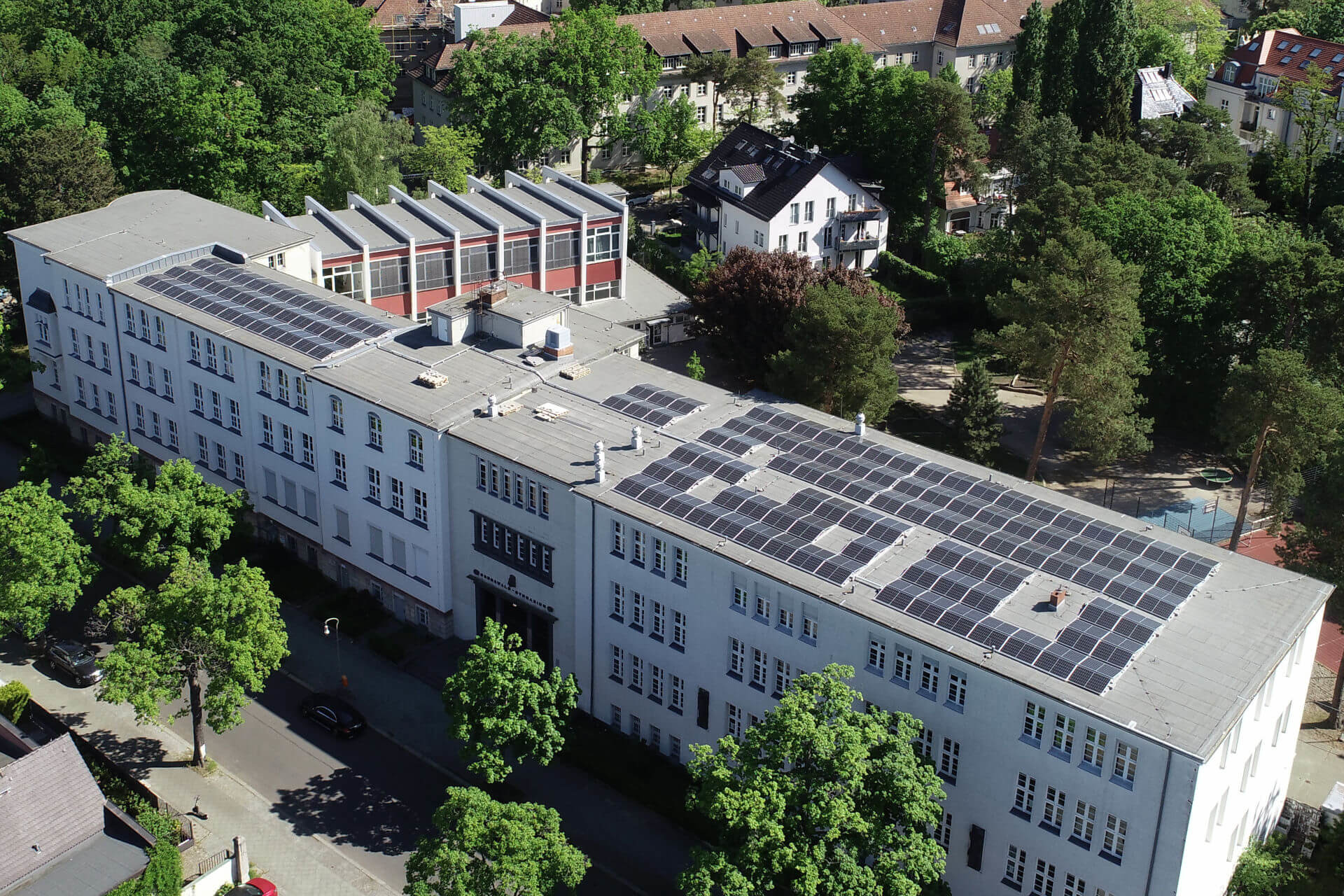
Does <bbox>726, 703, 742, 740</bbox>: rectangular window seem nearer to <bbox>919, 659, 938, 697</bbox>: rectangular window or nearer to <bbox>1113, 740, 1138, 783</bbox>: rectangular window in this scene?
<bbox>919, 659, 938, 697</bbox>: rectangular window

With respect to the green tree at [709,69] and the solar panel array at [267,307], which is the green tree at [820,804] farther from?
the green tree at [709,69]

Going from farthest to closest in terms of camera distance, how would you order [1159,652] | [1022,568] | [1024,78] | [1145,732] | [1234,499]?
[1024,78] < [1234,499] < [1022,568] < [1159,652] < [1145,732]

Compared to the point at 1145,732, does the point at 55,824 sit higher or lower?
lower

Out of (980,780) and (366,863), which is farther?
(366,863)

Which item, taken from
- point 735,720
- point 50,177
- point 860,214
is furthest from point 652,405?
point 50,177

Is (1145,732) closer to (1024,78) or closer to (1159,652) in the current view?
(1159,652)

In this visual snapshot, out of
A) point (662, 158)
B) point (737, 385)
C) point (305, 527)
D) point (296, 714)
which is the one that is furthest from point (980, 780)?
point (662, 158)
